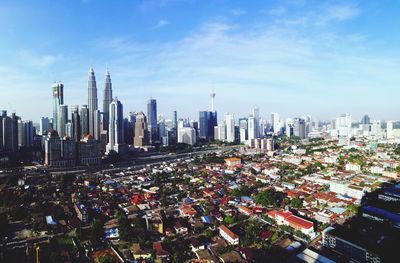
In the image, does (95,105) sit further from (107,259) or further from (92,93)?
(107,259)

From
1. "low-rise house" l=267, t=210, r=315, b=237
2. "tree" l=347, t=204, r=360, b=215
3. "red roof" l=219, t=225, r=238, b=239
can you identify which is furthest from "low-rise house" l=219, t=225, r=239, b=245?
"tree" l=347, t=204, r=360, b=215

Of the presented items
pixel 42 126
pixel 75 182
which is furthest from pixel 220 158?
pixel 42 126

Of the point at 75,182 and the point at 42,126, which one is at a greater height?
the point at 42,126

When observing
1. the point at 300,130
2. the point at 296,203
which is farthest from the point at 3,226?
the point at 300,130

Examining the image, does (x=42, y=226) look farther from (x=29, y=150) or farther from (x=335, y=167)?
(x=29, y=150)

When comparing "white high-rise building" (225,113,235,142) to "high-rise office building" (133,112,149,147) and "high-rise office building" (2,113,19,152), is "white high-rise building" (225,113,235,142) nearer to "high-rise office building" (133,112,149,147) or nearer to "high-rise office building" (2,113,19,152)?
"high-rise office building" (133,112,149,147)

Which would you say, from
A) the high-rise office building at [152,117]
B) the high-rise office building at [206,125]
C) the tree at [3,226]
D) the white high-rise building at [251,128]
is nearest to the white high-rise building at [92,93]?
the high-rise office building at [152,117]
